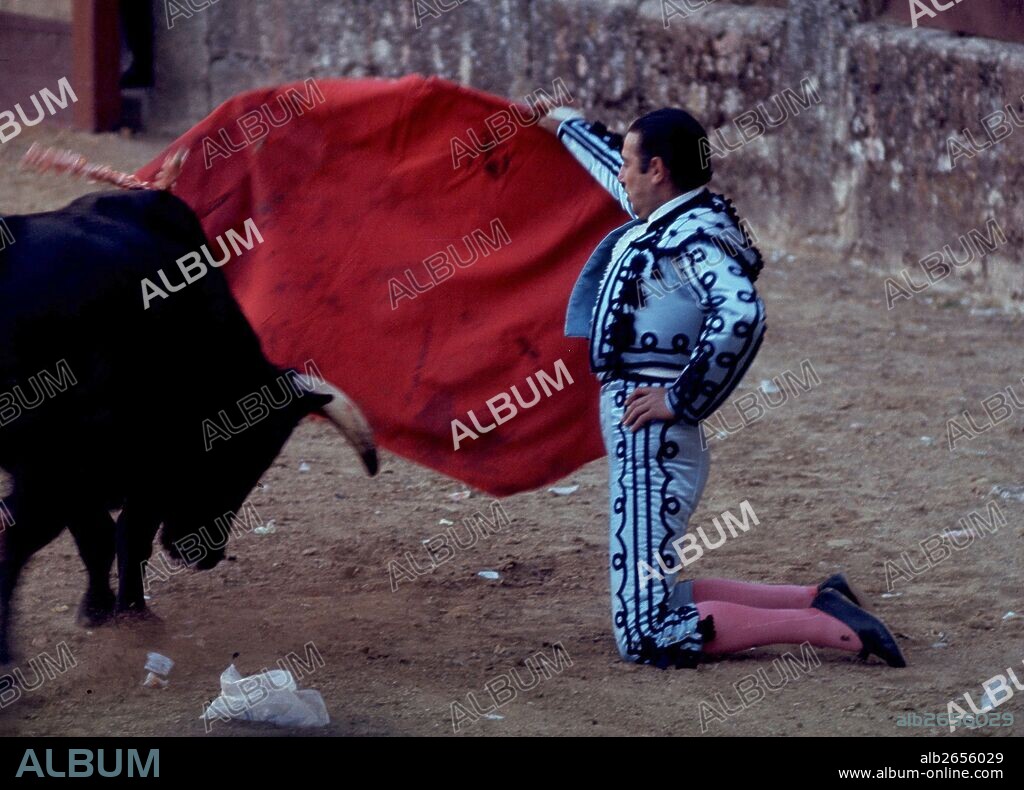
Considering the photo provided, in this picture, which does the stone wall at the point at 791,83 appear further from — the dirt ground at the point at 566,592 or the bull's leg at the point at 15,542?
the bull's leg at the point at 15,542

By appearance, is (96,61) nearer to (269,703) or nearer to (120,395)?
(120,395)

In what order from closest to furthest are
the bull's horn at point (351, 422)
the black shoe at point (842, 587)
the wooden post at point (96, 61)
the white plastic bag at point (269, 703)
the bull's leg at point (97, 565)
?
the white plastic bag at point (269, 703)
the black shoe at point (842, 587)
the bull's leg at point (97, 565)
the bull's horn at point (351, 422)
the wooden post at point (96, 61)

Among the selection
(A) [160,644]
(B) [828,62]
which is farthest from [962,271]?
(A) [160,644]

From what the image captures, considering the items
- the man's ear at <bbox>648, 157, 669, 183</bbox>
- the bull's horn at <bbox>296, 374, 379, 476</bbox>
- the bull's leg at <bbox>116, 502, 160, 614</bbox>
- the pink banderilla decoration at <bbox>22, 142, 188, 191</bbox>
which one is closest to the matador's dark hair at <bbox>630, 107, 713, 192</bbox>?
the man's ear at <bbox>648, 157, 669, 183</bbox>

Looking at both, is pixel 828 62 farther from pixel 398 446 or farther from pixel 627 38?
pixel 398 446

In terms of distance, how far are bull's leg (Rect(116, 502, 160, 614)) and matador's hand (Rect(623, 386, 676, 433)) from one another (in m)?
1.37

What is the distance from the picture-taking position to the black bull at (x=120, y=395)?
3.43 m

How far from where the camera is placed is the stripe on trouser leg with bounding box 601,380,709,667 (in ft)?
11.7

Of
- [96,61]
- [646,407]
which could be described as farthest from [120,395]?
[96,61]

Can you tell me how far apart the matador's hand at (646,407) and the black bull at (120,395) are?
3.10 feet

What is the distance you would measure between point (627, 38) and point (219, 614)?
5857 millimetres

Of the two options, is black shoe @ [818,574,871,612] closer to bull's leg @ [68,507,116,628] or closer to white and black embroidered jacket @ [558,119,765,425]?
white and black embroidered jacket @ [558,119,765,425]

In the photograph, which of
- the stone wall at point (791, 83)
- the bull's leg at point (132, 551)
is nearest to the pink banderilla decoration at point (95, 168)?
the bull's leg at point (132, 551)

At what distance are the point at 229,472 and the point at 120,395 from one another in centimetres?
47
